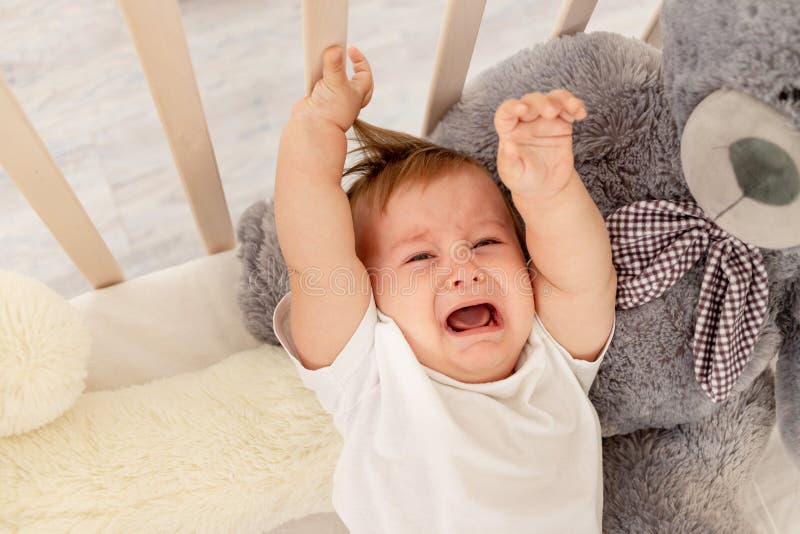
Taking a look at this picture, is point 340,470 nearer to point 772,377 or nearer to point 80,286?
point 772,377

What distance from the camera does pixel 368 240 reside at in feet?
2.57

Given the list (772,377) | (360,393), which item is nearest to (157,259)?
(360,393)

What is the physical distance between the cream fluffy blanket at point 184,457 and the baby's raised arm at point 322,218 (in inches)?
7.1

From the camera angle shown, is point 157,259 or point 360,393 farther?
point 157,259

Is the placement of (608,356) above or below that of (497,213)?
below

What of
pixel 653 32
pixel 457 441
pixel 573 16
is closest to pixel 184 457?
pixel 457 441

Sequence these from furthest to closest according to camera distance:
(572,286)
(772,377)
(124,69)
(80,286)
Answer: (124,69) < (80,286) < (772,377) < (572,286)

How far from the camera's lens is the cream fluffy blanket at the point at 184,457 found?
31.0 inches

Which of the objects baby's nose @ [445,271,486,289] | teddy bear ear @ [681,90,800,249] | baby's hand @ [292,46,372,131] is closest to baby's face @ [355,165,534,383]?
baby's nose @ [445,271,486,289]

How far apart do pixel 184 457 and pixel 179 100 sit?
41 centimetres

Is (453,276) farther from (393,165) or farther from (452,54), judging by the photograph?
(452,54)

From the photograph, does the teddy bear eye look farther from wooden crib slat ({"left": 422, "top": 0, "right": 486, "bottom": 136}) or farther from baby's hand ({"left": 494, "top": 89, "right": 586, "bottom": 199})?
wooden crib slat ({"left": 422, "top": 0, "right": 486, "bottom": 136})

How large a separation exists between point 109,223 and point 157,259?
0.11m

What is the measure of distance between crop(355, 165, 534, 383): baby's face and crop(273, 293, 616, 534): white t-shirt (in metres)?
0.02
